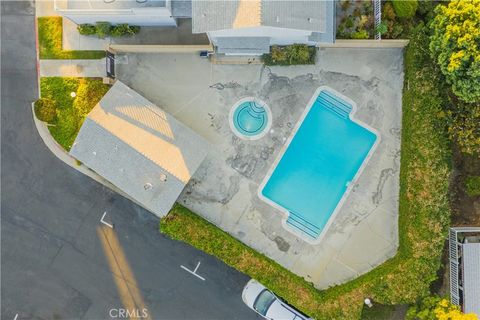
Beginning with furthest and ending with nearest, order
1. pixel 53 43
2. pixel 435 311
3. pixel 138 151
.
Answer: pixel 53 43
pixel 435 311
pixel 138 151

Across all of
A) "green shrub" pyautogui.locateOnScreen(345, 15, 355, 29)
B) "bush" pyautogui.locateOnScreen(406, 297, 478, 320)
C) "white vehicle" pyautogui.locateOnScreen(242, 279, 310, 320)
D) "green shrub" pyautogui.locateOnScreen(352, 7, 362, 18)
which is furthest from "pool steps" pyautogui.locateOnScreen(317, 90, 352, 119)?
"bush" pyautogui.locateOnScreen(406, 297, 478, 320)

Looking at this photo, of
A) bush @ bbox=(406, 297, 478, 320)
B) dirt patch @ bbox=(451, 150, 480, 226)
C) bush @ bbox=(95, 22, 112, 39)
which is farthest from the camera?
dirt patch @ bbox=(451, 150, 480, 226)

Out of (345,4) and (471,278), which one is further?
(345,4)

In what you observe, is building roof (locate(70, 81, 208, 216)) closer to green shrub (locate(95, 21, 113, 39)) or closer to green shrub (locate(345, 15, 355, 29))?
green shrub (locate(95, 21, 113, 39))

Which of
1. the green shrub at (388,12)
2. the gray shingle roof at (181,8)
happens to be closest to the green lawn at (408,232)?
the green shrub at (388,12)

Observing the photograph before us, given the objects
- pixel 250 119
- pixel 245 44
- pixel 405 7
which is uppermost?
pixel 405 7

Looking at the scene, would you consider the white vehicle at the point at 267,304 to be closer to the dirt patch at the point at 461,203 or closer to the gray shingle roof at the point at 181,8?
the dirt patch at the point at 461,203

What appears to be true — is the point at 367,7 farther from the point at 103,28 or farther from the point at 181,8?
the point at 103,28

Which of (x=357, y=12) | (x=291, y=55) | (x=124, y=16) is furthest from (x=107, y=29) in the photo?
(x=357, y=12)
